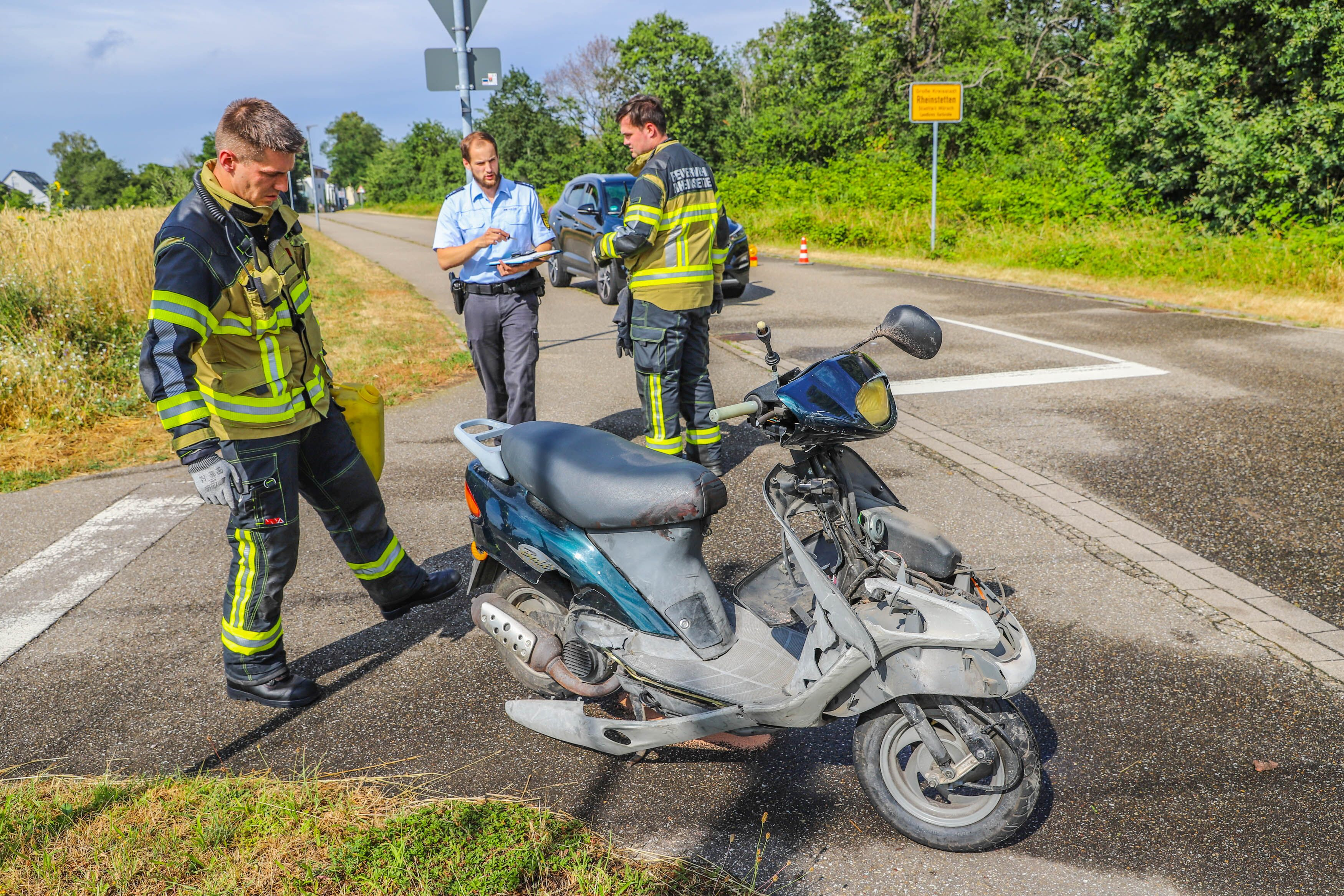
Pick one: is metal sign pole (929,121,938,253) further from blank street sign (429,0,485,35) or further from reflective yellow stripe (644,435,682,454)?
reflective yellow stripe (644,435,682,454)

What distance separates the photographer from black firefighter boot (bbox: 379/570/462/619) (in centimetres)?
402

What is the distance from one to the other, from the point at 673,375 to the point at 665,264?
617 millimetres

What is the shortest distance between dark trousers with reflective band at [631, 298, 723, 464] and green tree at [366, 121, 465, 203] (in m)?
58.4

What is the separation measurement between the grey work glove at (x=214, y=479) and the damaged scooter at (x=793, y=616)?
→ 0.84 metres

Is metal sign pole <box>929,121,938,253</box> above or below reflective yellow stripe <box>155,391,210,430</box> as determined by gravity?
above

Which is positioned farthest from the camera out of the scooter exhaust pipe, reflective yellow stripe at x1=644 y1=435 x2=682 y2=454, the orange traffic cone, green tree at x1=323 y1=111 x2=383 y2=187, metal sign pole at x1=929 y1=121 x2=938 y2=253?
green tree at x1=323 y1=111 x2=383 y2=187

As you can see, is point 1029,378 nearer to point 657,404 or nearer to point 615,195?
point 657,404

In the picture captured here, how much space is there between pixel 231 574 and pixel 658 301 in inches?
105

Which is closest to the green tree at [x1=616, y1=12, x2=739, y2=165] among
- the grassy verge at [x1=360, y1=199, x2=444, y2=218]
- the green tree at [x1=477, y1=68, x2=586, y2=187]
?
the green tree at [x1=477, y1=68, x2=586, y2=187]

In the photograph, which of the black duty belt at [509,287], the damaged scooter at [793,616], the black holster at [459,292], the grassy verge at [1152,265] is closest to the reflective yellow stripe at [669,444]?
the black duty belt at [509,287]

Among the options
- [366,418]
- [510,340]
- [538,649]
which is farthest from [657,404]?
[538,649]

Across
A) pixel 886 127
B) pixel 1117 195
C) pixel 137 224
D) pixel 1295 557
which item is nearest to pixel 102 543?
pixel 1295 557

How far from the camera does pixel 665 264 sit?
5211 mm

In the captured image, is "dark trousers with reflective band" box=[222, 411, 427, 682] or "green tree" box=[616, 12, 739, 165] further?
"green tree" box=[616, 12, 739, 165]
